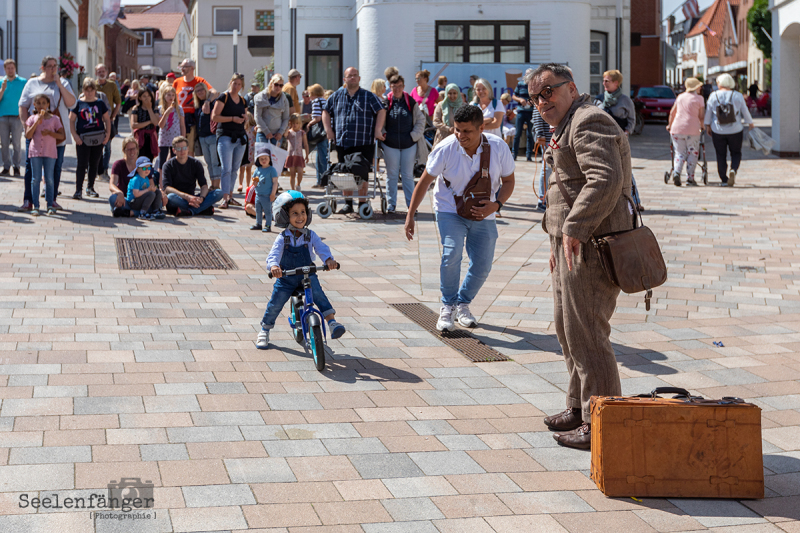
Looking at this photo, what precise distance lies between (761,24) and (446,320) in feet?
198

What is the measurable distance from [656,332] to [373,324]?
2.08 meters

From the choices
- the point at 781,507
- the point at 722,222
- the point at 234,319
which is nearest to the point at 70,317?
the point at 234,319

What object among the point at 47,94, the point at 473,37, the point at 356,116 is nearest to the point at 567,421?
the point at 356,116

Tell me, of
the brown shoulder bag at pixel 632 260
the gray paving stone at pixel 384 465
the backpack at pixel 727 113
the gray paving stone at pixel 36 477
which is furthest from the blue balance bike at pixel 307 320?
the backpack at pixel 727 113

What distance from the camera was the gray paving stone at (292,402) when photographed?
217 inches

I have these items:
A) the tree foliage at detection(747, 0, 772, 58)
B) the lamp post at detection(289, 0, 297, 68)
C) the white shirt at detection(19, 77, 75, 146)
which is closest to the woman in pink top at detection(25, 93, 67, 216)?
the white shirt at detection(19, 77, 75, 146)

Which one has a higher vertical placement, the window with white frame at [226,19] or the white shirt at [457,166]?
the window with white frame at [226,19]

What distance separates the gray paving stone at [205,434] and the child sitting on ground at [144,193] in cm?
822

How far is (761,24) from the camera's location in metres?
61.7

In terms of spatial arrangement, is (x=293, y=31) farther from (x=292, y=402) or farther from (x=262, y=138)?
(x=292, y=402)

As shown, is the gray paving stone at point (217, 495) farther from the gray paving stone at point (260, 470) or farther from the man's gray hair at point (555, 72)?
the man's gray hair at point (555, 72)

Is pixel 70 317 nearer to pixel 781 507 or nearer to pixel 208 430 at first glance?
pixel 208 430

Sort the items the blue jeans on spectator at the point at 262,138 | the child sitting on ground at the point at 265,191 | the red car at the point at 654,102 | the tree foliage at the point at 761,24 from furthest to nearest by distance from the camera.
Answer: the tree foliage at the point at 761,24
the red car at the point at 654,102
the blue jeans on spectator at the point at 262,138
the child sitting on ground at the point at 265,191

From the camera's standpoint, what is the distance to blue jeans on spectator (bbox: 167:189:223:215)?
43.5ft
